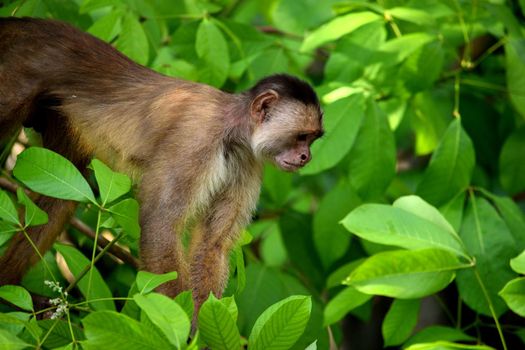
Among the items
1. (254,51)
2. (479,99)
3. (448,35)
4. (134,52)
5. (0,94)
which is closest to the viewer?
(0,94)

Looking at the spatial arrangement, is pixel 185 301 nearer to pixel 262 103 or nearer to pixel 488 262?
pixel 262 103

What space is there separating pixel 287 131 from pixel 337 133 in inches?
25.7

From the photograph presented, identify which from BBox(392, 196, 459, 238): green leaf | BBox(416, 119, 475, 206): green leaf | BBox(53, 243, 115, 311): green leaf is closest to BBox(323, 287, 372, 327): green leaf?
BBox(392, 196, 459, 238): green leaf

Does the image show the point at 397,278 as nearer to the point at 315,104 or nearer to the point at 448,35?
the point at 315,104

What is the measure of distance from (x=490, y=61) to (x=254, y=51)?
345 cm

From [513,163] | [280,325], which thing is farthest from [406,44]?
[280,325]

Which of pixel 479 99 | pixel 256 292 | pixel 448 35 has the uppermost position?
pixel 448 35

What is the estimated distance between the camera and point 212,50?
23.7 feet

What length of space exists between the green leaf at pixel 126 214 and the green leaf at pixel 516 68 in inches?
172

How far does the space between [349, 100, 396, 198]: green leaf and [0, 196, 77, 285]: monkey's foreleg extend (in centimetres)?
232

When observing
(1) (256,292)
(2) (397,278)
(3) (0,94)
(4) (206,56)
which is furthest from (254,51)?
(2) (397,278)

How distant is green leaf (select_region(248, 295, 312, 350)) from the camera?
14.7 ft

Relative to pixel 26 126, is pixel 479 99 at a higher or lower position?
lower

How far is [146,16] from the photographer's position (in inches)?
287
